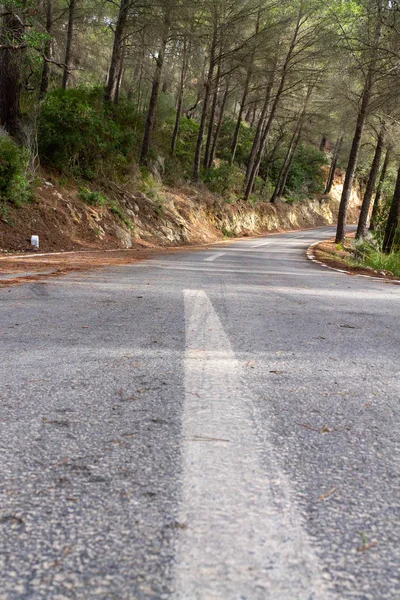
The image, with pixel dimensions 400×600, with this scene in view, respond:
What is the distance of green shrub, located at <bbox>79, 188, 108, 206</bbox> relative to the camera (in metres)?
14.4

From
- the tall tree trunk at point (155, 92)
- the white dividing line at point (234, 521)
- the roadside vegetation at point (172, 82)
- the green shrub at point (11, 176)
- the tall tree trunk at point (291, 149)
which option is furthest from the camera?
the tall tree trunk at point (291, 149)

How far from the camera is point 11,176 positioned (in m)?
11.1

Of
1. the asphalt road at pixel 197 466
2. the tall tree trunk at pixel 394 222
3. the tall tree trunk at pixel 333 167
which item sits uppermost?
the tall tree trunk at pixel 333 167

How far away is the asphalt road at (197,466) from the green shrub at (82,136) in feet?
41.0

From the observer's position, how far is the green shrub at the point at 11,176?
10758mm

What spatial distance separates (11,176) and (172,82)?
17.2 metres

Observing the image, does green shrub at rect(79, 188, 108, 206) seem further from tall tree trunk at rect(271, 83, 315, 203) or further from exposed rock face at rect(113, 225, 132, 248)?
tall tree trunk at rect(271, 83, 315, 203)

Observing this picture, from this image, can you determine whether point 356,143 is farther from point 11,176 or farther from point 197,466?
point 197,466

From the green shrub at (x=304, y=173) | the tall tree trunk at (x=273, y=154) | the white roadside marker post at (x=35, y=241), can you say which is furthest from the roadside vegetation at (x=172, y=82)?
the green shrub at (x=304, y=173)

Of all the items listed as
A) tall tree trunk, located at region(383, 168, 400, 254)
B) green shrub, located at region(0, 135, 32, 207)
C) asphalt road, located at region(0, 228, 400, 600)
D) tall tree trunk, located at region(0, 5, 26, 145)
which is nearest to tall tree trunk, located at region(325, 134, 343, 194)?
tall tree trunk, located at region(383, 168, 400, 254)

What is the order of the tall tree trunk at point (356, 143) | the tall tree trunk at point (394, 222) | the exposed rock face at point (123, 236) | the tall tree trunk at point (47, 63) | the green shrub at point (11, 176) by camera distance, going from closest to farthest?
the green shrub at point (11, 176)
the tall tree trunk at point (394, 222)
the exposed rock face at point (123, 236)
the tall tree trunk at point (356, 143)
the tall tree trunk at point (47, 63)

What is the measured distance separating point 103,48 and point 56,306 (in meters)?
32.3

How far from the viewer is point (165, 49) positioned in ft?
66.1

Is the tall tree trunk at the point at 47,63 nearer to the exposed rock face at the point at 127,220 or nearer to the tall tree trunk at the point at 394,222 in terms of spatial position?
the exposed rock face at the point at 127,220
